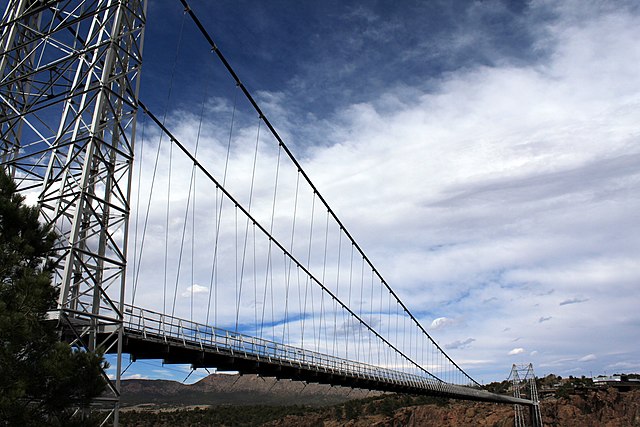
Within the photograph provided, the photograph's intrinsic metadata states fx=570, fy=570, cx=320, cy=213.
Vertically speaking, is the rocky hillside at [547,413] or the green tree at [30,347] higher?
the rocky hillside at [547,413]

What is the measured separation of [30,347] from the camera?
42.5ft

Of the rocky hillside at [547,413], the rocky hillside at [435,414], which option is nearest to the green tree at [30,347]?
the rocky hillside at [435,414]

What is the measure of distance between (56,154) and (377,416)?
75334mm

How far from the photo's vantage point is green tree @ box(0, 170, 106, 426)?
12.2 metres

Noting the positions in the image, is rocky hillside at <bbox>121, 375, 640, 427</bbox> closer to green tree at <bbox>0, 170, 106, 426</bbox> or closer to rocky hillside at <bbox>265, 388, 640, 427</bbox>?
rocky hillside at <bbox>265, 388, 640, 427</bbox>

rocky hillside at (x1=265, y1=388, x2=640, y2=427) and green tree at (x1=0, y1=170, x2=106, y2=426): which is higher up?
rocky hillside at (x1=265, y1=388, x2=640, y2=427)

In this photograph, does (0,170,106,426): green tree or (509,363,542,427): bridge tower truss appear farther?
(509,363,542,427): bridge tower truss

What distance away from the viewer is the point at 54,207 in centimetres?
1667

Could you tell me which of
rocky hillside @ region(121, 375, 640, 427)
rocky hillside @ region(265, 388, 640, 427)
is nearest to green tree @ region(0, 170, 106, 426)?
rocky hillside @ region(121, 375, 640, 427)

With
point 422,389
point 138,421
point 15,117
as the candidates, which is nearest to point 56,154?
point 15,117

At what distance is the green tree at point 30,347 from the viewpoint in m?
12.2

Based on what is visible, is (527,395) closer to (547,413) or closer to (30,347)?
(547,413)

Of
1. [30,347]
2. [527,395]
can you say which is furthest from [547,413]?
[30,347]

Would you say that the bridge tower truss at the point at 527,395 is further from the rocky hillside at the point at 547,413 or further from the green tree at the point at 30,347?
the green tree at the point at 30,347
